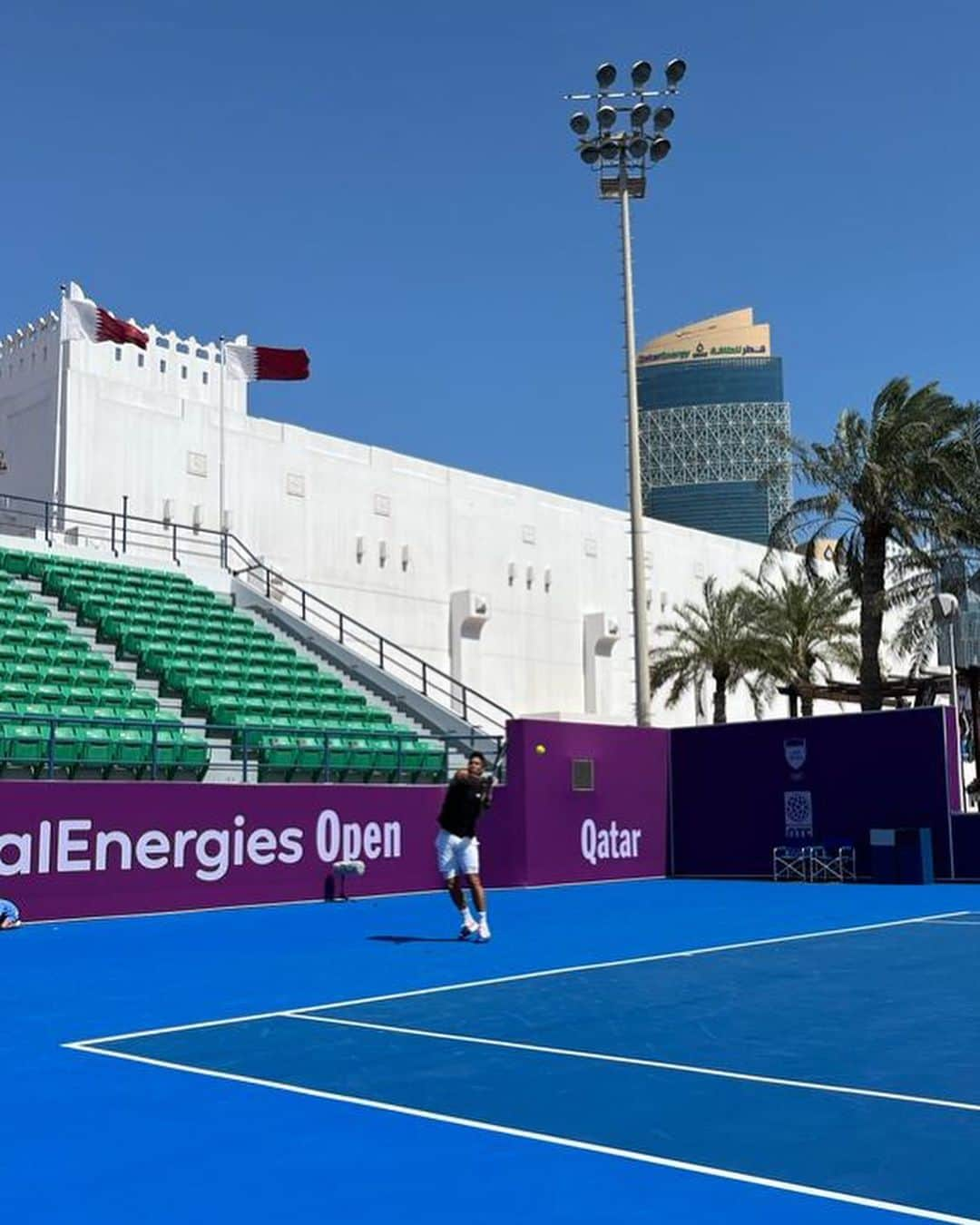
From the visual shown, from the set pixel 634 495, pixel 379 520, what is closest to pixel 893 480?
pixel 634 495

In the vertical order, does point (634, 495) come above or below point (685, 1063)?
above

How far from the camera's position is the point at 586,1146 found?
20.1 feet

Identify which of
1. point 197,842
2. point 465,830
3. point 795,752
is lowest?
point 197,842

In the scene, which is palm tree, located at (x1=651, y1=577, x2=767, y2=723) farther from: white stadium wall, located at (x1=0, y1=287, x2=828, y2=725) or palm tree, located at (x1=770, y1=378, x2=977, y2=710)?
palm tree, located at (x1=770, y1=378, x2=977, y2=710)

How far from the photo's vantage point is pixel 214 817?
19.8 meters

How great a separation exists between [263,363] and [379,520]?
19.2 feet

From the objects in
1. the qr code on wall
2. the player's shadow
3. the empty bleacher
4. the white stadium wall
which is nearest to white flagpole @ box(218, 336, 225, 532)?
the white stadium wall

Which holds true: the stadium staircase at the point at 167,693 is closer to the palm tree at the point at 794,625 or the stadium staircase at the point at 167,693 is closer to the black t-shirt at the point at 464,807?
the black t-shirt at the point at 464,807

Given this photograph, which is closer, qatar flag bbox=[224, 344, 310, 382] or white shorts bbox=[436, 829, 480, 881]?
white shorts bbox=[436, 829, 480, 881]

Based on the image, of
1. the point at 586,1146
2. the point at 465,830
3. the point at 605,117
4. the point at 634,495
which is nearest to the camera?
Answer: the point at 586,1146

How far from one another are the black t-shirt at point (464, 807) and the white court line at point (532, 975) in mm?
2320

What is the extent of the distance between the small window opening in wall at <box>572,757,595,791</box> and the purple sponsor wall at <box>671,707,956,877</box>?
8.79 feet

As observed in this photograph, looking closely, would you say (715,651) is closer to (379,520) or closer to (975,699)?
(975,699)

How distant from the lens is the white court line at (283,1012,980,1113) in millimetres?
7004
